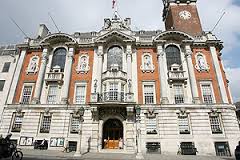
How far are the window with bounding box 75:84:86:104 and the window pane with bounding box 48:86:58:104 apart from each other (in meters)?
2.84

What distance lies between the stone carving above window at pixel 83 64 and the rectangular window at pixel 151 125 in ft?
36.3

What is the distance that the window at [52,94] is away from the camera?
25.1m

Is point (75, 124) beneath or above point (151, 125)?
above

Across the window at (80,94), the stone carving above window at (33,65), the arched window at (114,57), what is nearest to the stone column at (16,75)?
the stone carving above window at (33,65)

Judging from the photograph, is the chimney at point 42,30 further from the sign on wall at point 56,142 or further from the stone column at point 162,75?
the stone column at point 162,75

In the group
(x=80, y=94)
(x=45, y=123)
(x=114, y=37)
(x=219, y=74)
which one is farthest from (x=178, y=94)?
(x=45, y=123)

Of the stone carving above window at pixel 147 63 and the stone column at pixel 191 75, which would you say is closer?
the stone column at pixel 191 75

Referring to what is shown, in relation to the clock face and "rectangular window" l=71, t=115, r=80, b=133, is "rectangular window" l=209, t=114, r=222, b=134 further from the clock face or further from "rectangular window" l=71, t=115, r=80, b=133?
the clock face

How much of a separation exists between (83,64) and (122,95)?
7797 mm

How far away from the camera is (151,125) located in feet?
75.2

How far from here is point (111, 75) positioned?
81.6 ft

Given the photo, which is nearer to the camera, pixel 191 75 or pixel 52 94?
pixel 191 75

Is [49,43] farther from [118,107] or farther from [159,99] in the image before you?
[159,99]

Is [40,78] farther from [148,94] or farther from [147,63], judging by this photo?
[147,63]
